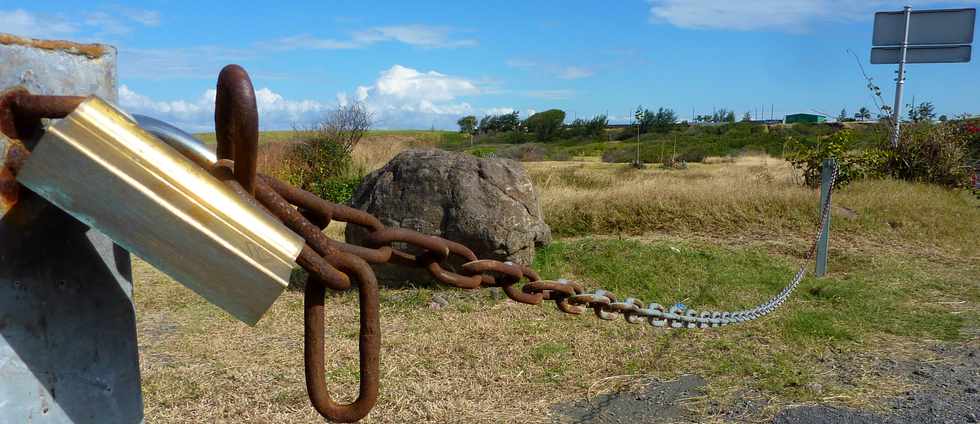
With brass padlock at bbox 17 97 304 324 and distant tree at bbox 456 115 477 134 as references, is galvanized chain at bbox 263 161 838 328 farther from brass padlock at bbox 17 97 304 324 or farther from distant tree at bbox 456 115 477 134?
distant tree at bbox 456 115 477 134

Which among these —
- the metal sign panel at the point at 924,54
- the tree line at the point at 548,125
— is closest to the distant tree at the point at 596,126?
the tree line at the point at 548,125

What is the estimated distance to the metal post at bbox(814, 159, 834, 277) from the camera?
686cm

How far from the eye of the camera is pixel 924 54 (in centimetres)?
1470

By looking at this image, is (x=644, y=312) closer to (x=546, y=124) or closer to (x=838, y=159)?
(x=838, y=159)

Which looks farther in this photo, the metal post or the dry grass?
the dry grass

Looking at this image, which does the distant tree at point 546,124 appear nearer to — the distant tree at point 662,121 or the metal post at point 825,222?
the distant tree at point 662,121

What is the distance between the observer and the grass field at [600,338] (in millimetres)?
4074

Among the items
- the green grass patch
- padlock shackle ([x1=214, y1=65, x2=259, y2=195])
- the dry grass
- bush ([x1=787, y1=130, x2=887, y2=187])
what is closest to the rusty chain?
padlock shackle ([x1=214, y1=65, x2=259, y2=195])

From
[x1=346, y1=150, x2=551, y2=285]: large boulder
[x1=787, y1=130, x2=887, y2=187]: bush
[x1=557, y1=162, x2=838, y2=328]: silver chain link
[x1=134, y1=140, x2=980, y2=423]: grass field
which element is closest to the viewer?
[x1=557, y1=162, x2=838, y2=328]: silver chain link

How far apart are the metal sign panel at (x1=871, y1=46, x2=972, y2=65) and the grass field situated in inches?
251

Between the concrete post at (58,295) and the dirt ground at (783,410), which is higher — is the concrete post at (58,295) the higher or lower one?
the higher one

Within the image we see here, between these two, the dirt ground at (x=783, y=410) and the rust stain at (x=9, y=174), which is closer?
the rust stain at (x=9, y=174)

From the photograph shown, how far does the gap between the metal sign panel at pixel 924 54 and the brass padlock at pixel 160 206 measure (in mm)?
16429

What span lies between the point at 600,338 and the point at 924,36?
512 inches
